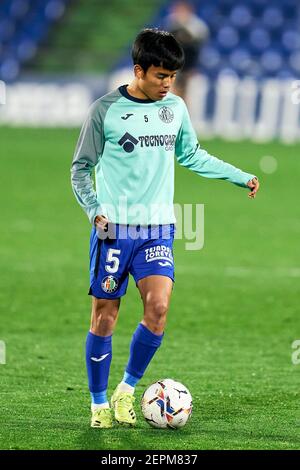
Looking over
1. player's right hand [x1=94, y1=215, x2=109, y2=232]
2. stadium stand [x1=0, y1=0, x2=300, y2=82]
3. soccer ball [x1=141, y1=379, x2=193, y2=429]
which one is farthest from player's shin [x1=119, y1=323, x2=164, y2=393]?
stadium stand [x1=0, y1=0, x2=300, y2=82]

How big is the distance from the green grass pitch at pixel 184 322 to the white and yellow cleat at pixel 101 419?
0.17 ft

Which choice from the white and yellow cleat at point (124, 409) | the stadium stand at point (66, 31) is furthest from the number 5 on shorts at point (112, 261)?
the stadium stand at point (66, 31)

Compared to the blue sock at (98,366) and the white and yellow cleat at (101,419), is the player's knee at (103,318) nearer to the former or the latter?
the blue sock at (98,366)

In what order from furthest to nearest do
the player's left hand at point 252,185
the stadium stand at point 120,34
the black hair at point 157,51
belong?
the stadium stand at point 120,34
the player's left hand at point 252,185
the black hair at point 157,51

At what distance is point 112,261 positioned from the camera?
646 cm

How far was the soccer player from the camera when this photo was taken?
251 inches

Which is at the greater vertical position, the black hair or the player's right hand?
the black hair

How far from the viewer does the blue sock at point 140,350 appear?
21.3 ft

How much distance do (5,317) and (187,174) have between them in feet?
32.7

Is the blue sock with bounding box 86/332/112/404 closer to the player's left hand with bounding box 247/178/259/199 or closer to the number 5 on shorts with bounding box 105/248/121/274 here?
the number 5 on shorts with bounding box 105/248/121/274

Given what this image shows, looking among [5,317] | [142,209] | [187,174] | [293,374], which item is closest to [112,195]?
[142,209]
